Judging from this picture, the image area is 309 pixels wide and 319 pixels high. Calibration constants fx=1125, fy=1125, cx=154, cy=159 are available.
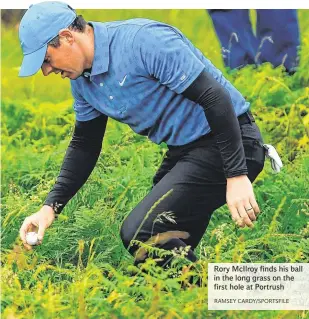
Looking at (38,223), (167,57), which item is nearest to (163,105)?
(167,57)

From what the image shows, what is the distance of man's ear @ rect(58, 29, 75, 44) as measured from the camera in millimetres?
4207

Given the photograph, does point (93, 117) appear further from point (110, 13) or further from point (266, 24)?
point (266, 24)

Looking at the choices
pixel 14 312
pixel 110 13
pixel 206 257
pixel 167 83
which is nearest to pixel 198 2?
pixel 110 13

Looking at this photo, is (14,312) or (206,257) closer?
(14,312)

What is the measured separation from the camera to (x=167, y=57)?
13.6 feet

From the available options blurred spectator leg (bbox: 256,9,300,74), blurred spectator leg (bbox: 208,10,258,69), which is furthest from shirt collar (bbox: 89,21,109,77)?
blurred spectator leg (bbox: 256,9,300,74)

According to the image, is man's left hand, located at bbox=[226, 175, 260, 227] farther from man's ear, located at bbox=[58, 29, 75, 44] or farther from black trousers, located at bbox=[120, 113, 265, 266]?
man's ear, located at bbox=[58, 29, 75, 44]

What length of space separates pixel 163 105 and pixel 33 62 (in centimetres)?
53

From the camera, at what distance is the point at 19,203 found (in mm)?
5062

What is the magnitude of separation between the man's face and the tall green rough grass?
643 millimetres

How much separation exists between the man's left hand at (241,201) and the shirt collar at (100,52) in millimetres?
657

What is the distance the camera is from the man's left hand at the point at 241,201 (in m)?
4.14

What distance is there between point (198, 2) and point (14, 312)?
1.55 metres

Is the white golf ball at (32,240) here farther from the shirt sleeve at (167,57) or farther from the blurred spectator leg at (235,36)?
the blurred spectator leg at (235,36)
